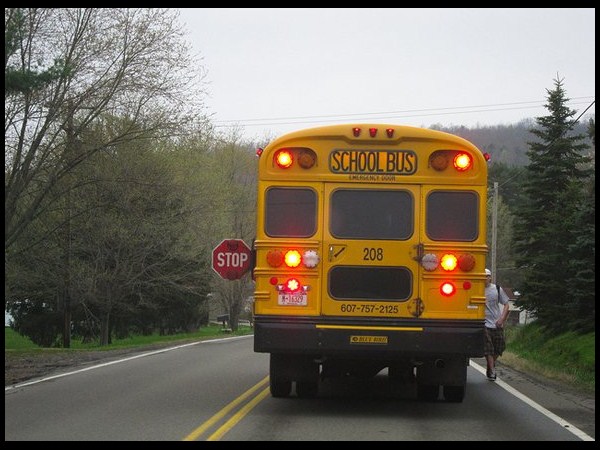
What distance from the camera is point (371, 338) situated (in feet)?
38.5

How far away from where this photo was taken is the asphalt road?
406 inches

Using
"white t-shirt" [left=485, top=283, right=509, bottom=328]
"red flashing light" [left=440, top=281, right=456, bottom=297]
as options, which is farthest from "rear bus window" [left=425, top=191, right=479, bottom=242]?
"white t-shirt" [left=485, top=283, right=509, bottom=328]

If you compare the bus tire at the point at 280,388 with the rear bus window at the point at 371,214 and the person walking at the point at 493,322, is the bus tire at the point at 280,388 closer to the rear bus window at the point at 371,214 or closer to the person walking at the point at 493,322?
the rear bus window at the point at 371,214

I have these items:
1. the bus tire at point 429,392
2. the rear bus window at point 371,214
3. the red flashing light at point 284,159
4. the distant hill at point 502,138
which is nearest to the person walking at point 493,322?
the bus tire at point 429,392

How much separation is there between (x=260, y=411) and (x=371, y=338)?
158 cm

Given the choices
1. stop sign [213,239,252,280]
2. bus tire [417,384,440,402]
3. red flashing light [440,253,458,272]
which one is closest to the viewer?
red flashing light [440,253,458,272]

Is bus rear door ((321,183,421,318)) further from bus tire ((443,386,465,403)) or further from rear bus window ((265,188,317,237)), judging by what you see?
bus tire ((443,386,465,403))

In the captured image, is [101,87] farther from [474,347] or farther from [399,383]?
[474,347]

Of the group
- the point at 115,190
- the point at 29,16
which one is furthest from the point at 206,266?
the point at 29,16

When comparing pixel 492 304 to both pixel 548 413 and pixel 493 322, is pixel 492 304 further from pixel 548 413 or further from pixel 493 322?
pixel 548 413

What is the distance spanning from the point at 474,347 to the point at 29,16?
1773 cm

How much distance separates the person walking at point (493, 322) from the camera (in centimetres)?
1620

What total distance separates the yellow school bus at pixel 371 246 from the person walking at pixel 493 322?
419cm

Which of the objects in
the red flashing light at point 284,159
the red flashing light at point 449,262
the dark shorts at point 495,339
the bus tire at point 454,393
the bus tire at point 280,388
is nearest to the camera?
the red flashing light at point 449,262
